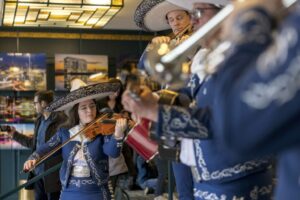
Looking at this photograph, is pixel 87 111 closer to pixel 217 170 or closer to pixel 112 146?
pixel 112 146

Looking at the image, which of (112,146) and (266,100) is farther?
(112,146)

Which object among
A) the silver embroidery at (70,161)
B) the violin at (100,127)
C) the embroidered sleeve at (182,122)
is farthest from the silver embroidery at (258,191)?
the silver embroidery at (70,161)

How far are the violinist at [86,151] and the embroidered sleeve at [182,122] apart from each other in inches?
90.3

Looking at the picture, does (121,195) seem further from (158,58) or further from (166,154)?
(158,58)

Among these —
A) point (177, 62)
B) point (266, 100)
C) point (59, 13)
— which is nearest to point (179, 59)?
point (177, 62)

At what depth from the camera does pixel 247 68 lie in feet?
3.26

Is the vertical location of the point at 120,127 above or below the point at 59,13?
below

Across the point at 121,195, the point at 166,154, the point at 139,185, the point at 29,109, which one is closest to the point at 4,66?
the point at 29,109

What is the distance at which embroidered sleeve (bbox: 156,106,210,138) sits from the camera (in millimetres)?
1507

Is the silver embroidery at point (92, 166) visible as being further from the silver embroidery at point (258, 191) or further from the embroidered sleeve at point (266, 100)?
the embroidered sleeve at point (266, 100)

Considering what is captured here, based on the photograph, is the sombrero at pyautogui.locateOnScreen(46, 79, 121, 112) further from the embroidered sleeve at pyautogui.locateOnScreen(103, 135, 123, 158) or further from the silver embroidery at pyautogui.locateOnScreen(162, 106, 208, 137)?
the silver embroidery at pyautogui.locateOnScreen(162, 106, 208, 137)

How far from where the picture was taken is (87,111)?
4.19m

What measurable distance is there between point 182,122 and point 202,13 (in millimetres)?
492

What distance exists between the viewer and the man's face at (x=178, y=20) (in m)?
2.90
